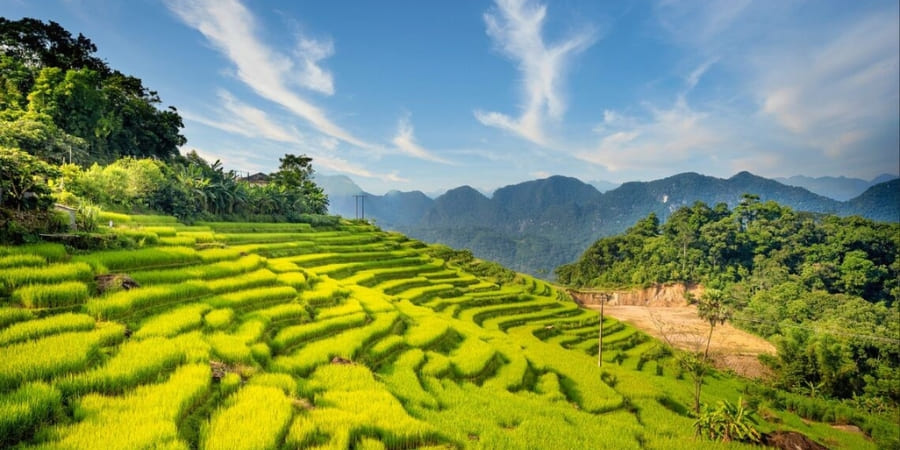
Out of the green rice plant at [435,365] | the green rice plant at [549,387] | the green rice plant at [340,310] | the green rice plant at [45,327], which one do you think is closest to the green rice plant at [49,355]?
the green rice plant at [45,327]

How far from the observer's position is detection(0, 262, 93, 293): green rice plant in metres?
7.37

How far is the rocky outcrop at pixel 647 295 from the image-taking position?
55.4 meters

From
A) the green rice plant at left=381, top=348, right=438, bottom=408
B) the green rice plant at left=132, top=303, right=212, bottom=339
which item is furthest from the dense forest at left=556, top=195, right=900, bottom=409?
the green rice plant at left=132, top=303, right=212, bottom=339

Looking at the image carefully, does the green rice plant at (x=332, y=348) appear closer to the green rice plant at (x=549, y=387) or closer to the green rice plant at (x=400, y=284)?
the green rice plant at (x=549, y=387)

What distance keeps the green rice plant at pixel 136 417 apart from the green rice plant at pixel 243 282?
5482mm

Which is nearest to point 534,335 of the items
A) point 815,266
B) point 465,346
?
point 465,346

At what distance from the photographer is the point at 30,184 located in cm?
927

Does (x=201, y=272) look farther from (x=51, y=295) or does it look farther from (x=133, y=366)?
(x=133, y=366)

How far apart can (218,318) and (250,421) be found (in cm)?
469

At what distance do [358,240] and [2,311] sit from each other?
26.0 meters

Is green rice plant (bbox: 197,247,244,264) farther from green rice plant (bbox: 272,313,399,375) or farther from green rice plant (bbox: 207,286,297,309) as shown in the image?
green rice plant (bbox: 272,313,399,375)

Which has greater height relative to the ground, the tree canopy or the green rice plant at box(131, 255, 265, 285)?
the tree canopy

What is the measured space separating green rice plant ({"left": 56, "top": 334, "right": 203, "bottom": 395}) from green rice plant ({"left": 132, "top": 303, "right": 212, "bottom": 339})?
39 cm

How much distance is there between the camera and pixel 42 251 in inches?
343
